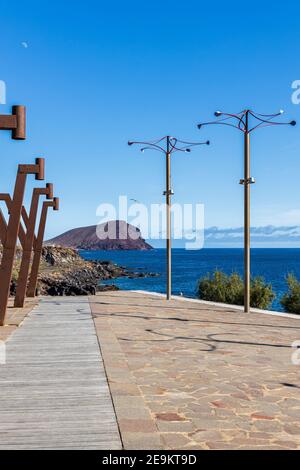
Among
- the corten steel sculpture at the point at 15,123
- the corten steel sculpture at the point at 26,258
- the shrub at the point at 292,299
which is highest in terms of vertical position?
the corten steel sculpture at the point at 15,123

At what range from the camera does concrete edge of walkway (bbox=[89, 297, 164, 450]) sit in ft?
Answer: 16.1

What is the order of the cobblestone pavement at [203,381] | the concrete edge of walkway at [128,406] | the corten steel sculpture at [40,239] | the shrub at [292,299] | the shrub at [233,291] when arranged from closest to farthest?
1. the concrete edge of walkway at [128,406]
2. the cobblestone pavement at [203,381]
3. the corten steel sculpture at [40,239]
4. the shrub at [292,299]
5. the shrub at [233,291]

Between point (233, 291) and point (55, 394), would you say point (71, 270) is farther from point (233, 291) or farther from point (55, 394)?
point (55, 394)

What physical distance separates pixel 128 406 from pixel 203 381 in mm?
1789

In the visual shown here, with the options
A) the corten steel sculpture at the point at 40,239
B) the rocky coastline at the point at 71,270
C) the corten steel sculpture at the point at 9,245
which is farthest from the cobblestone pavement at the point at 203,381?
the rocky coastline at the point at 71,270

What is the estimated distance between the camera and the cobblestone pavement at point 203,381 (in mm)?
5203

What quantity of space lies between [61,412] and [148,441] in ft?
4.08

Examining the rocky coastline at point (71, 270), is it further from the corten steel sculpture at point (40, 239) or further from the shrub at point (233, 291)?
the corten steel sculpture at point (40, 239)

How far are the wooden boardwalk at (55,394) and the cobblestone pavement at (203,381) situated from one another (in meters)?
0.23

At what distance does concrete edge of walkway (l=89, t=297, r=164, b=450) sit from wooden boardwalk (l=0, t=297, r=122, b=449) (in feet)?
0.32

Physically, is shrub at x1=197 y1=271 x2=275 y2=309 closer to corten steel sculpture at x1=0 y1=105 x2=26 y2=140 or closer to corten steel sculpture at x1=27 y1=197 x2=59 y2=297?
corten steel sculpture at x1=27 y1=197 x2=59 y2=297

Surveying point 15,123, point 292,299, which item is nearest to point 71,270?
point 292,299

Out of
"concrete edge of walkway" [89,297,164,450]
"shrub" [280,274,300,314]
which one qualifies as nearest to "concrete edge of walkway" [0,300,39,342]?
"concrete edge of walkway" [89,297,164,450]
